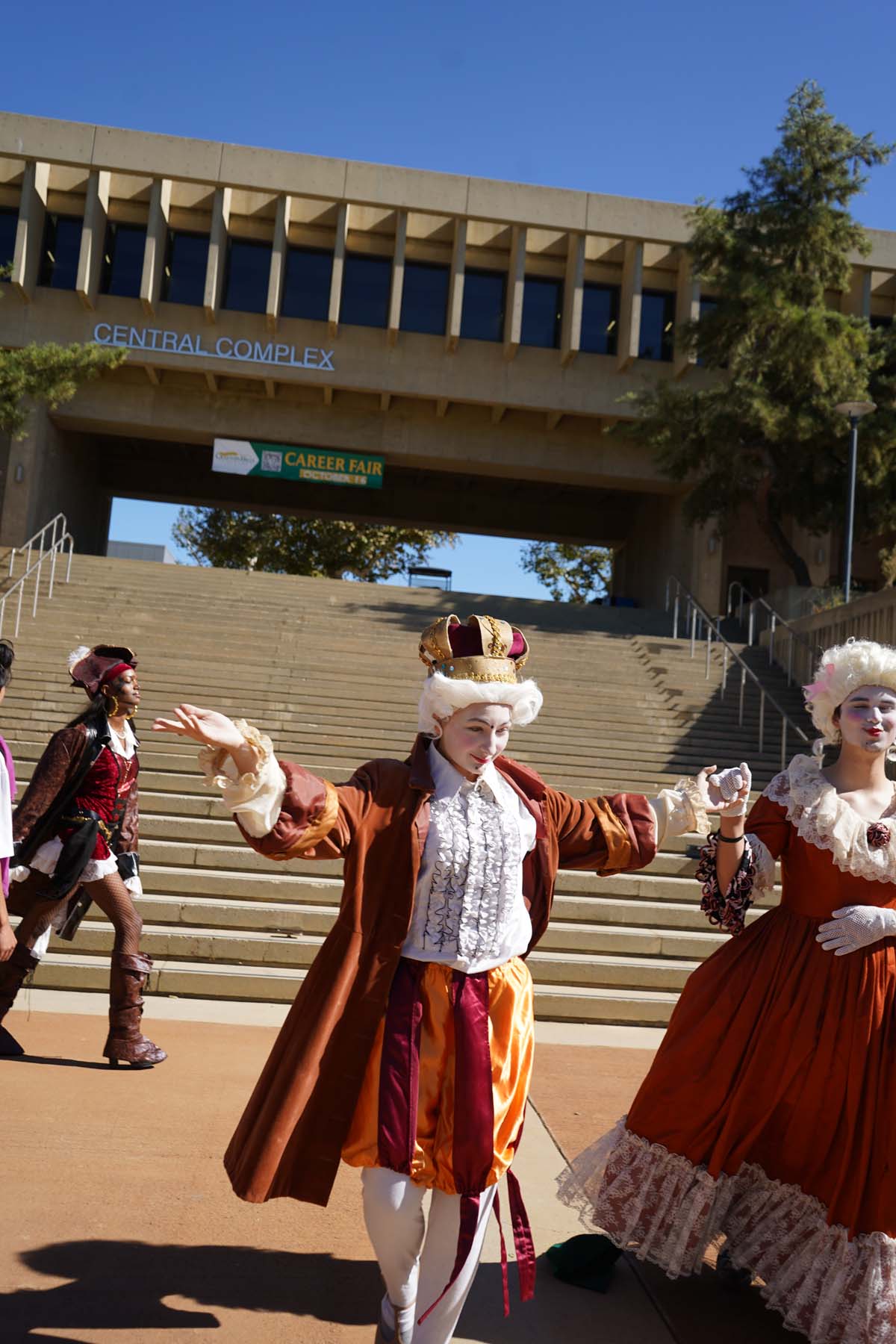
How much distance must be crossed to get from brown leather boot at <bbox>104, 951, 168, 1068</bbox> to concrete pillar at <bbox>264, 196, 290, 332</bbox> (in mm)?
19491

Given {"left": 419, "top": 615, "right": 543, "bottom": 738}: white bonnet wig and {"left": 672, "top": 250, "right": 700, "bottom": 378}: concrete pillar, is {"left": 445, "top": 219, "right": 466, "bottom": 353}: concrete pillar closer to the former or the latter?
{"left": 672, "top": 250, "right": 700, "bottom": 378}: concrete pillar

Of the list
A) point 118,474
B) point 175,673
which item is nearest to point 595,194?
point 118,474

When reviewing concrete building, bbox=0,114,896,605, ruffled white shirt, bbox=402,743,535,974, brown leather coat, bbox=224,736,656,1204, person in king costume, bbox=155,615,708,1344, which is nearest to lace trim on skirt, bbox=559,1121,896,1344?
person in king costume, bbox=155,615,708,1344

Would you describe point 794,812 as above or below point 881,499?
below

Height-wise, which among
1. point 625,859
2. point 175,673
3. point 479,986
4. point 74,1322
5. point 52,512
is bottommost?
point 74,1322

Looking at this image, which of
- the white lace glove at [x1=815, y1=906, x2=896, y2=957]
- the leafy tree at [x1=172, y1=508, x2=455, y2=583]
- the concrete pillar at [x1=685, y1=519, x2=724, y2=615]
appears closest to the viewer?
the white lace glove at [x1=815, y1=906, x2=896, y2=957]

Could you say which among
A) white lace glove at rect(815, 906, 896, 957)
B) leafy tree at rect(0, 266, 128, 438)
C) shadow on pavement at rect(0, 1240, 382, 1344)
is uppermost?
leafy tree at rect(0, 266, 128, 438)

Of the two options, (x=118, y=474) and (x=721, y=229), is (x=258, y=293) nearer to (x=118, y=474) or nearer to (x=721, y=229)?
(x=118, y=474)

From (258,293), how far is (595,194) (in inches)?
283

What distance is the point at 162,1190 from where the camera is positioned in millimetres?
3676

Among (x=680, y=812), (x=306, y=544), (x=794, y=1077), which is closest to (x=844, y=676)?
(x=680, y=812)

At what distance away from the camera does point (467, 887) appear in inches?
108

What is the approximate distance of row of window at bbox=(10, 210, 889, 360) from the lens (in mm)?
23281

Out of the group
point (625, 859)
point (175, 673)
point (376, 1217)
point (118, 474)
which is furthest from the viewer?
point (118, 474)
